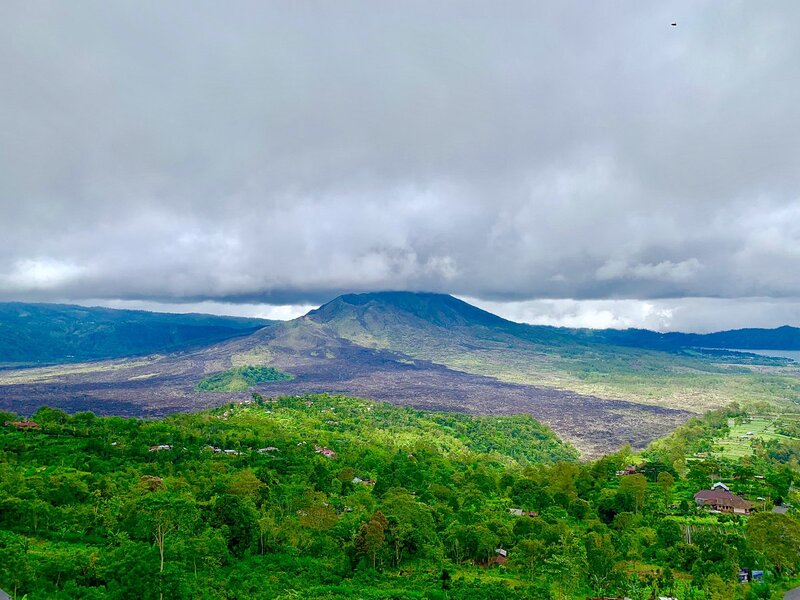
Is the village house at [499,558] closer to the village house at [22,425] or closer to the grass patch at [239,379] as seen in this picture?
the village house at [22,425]

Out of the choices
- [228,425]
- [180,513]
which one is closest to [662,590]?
[180,513]

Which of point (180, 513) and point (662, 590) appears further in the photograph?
point (662, 590)

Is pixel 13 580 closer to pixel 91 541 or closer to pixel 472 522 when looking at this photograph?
pixel 91 541

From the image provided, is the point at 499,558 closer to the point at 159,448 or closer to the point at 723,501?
the point at 723,501

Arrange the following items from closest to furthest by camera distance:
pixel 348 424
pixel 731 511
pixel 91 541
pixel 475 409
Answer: pixel 91 541, pixel 731 511, pixel 348 424, pixel 475 409

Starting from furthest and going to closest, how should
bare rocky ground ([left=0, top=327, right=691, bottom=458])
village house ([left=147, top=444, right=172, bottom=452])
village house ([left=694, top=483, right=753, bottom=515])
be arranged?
bare rocky ground ([left=0, top=327, right=691, bottom=458]), village house ([left=147, top=444, right=172, bottom=452]), village house ([left=694, top=483, right=753, bottom=515])

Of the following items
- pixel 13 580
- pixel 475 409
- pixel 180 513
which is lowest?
pixel 475 409

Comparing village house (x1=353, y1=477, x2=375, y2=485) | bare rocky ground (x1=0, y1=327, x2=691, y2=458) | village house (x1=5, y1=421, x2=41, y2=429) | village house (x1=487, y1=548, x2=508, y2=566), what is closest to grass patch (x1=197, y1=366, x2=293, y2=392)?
bare rocky ground (x1=0, y1=327, x2=691, y2=458)

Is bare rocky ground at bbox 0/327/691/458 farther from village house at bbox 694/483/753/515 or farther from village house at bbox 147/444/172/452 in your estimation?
village house at bbox 147/444/172/452
